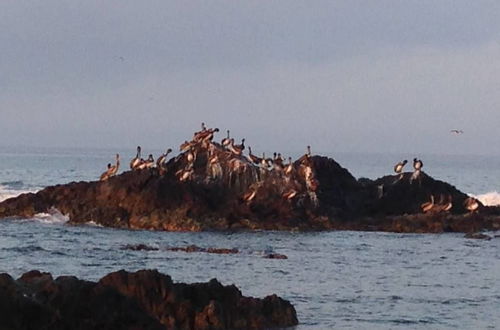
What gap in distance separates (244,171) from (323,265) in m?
13.3

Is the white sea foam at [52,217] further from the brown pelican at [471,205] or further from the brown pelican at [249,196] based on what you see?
the brown pelican at [471,205]

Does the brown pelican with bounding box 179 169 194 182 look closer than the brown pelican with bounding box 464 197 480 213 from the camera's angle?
Yes

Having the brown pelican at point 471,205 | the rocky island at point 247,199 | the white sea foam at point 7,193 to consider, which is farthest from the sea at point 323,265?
the white sea foam at point 7,193

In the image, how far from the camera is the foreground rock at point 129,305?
15.1 meters

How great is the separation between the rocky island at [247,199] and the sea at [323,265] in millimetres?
1065

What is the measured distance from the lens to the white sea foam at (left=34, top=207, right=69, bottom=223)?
151 ft

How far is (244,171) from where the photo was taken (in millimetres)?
46812

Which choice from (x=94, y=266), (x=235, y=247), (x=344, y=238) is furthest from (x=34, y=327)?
(x=344, y=238)

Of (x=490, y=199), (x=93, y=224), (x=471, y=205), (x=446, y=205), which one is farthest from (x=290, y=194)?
(x=490, y=199)

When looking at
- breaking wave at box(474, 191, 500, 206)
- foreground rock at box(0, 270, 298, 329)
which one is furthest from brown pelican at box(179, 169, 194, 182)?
breaking wave at box(474, 191, 500, 206)

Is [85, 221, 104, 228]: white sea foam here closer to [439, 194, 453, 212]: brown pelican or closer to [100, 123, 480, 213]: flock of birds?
[100, 123, 480, 213]: flock of birds

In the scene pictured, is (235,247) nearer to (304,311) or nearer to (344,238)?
(344,238)

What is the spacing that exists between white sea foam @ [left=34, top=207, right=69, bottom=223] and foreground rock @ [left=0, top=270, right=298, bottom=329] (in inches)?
988

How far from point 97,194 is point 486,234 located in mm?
15776
